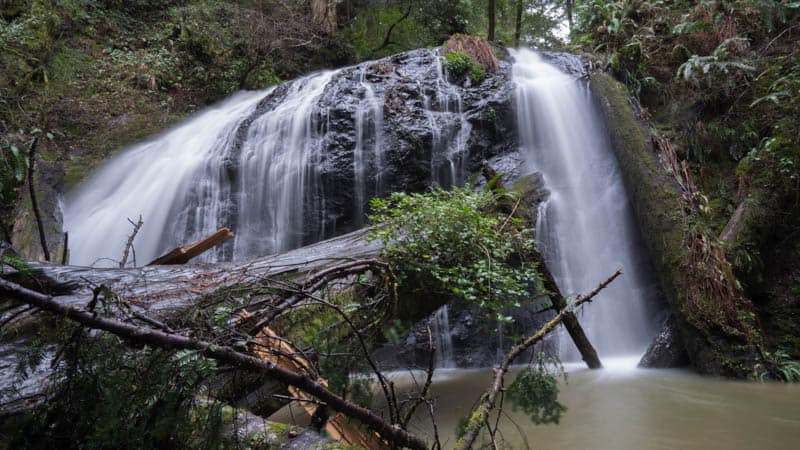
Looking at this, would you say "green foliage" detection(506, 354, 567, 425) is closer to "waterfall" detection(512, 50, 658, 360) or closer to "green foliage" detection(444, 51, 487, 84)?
"waterfall" detection(512, 50, 658, 360)

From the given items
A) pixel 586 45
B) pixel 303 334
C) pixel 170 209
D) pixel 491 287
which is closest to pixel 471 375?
pixel 491 287

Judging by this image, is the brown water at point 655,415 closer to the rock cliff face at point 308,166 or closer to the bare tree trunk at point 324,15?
the rock cliff face at point 308,166

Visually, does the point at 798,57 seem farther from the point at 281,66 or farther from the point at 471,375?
the point at 281,66

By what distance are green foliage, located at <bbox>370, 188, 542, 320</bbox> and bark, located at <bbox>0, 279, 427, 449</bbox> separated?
6.26ft

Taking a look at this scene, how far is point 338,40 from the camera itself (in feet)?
49.2

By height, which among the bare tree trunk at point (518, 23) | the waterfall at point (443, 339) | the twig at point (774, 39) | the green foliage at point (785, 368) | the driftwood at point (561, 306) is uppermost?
the bare tree trunk at point (518, 23)

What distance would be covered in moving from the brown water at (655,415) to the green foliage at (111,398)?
4.61ft

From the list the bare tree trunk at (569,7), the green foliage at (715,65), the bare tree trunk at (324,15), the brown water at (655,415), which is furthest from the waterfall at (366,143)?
the bare tree trunk at (569,7)

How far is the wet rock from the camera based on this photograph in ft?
16.7

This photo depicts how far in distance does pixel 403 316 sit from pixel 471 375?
8.02ft

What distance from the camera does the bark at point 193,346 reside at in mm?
1351

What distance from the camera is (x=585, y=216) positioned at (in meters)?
7.17

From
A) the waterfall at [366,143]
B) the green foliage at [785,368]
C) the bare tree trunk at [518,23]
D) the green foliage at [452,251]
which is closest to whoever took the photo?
the green foliage at [452,251]

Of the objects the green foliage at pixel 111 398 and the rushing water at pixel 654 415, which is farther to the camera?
the rushing water at pixel 654 415
